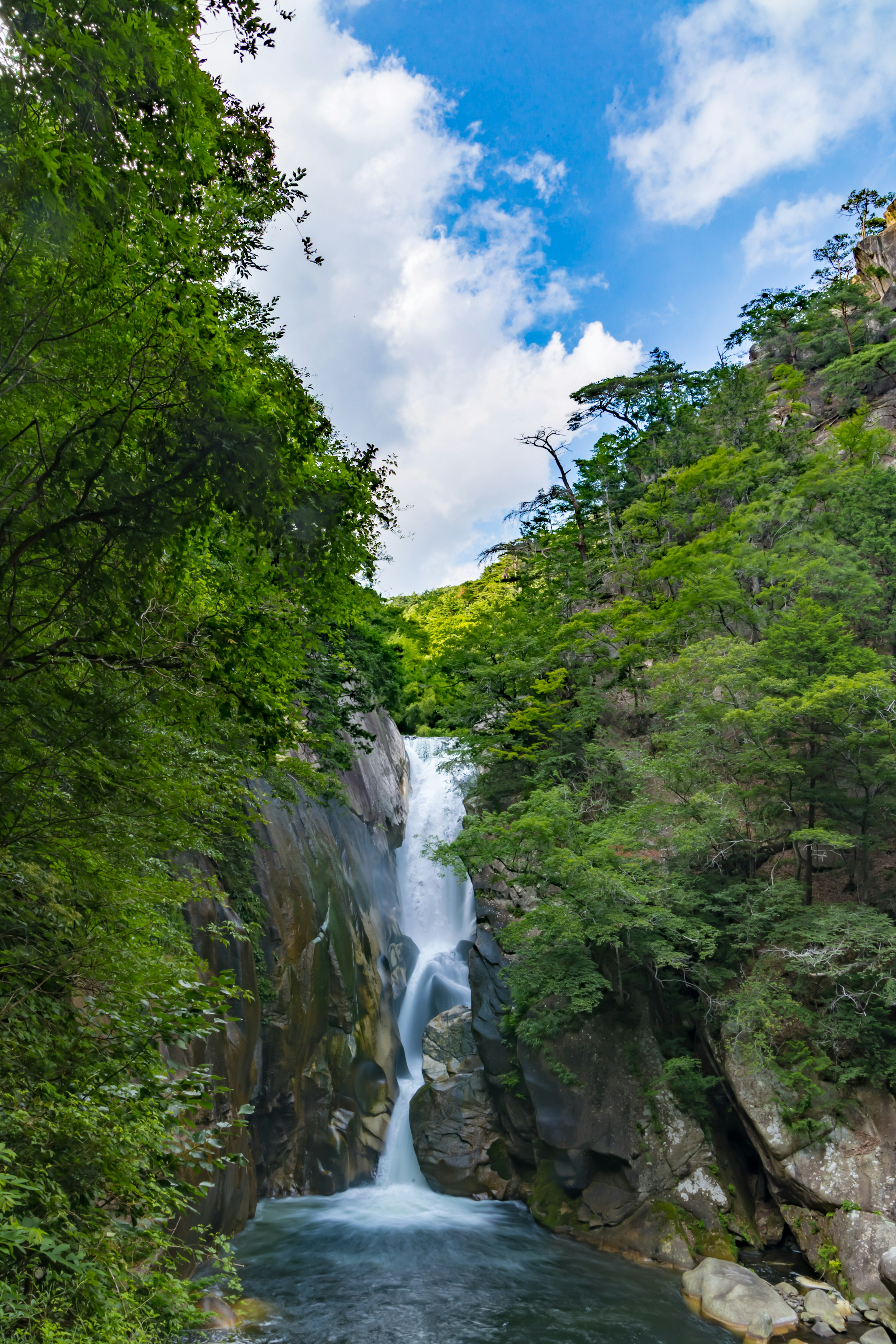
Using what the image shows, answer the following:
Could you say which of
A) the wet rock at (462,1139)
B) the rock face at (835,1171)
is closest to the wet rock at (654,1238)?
the rock face at (835,1171)

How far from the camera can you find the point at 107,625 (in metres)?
4.21

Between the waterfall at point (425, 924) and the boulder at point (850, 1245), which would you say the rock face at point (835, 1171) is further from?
the waterfall at point (425, 924)

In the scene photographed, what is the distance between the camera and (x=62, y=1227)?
3.51 m

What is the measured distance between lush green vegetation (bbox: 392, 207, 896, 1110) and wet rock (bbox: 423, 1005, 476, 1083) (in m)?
3.52

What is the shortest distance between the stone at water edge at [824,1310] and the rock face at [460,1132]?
22.3 ft

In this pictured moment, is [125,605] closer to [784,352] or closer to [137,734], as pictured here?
[137,734]

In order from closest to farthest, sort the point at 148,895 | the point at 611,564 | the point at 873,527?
the point at 148,895
the point at 873,527
the point at 611,564

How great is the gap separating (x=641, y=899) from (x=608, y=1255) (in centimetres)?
599

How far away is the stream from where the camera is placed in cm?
958

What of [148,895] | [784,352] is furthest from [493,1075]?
[784,352]

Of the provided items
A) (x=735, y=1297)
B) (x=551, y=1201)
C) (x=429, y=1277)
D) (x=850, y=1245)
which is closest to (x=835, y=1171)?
(x=850, y=1245)

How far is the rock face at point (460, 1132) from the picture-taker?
1538 centimetres

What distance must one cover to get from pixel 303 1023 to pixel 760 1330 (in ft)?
29.1

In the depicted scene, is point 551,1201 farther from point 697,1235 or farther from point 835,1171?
point 835,1171
